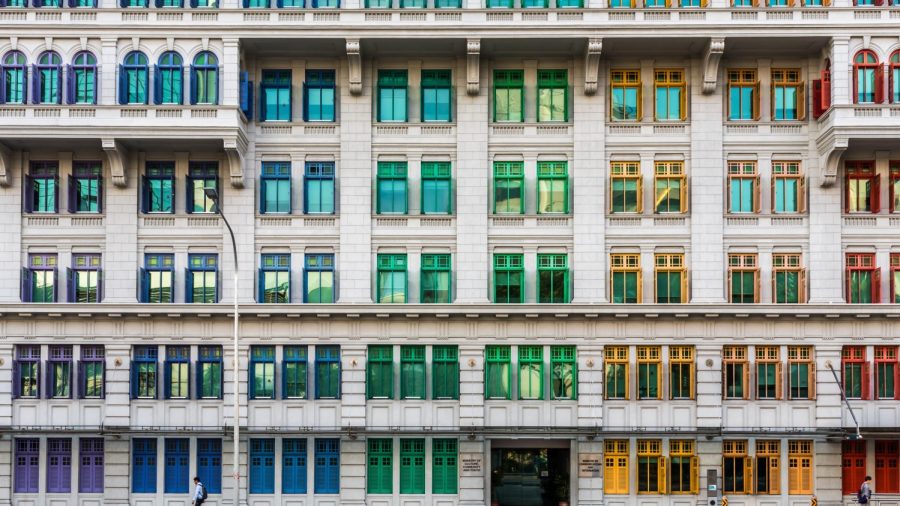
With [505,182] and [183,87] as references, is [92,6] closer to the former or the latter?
[183,87]

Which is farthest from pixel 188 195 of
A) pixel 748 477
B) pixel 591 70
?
pixel 748 477

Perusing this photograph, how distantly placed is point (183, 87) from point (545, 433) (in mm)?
18393

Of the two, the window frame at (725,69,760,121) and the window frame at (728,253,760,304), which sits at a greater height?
the window frame at (725,69,760,121)

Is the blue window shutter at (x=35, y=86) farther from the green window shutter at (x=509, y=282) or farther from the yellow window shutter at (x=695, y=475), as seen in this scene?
the yellow window shutter at (x=695, y=475)

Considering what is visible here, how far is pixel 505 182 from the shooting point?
31.3 m

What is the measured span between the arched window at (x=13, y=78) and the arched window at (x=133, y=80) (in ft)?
11.9

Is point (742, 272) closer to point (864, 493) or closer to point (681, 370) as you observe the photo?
point (681, 370)


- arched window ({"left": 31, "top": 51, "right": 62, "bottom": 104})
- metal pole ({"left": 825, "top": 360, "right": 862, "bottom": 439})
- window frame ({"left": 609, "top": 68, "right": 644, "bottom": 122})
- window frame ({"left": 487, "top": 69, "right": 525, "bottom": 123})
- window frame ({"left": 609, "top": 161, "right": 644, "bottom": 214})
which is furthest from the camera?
window frame ({"left": 487, "top": 69, "right": 525, "bottom": 123})

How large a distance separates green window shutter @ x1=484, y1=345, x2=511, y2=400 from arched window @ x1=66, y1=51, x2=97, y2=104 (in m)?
17.5

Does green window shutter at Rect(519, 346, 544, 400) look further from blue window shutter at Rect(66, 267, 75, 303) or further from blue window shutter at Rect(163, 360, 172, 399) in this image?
blue window shutter at Rect(66, 267, 75, 303)

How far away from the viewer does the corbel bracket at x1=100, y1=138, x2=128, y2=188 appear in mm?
30141

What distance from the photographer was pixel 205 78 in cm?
3064

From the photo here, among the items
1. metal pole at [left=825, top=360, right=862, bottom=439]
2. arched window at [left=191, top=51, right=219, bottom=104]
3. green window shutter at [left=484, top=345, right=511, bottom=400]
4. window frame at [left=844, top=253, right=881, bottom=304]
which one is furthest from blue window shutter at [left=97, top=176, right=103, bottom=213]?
window frame at [left=844, top=253, right=881, bottom=304]

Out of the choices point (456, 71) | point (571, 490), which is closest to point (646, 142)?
point (456, 71)
